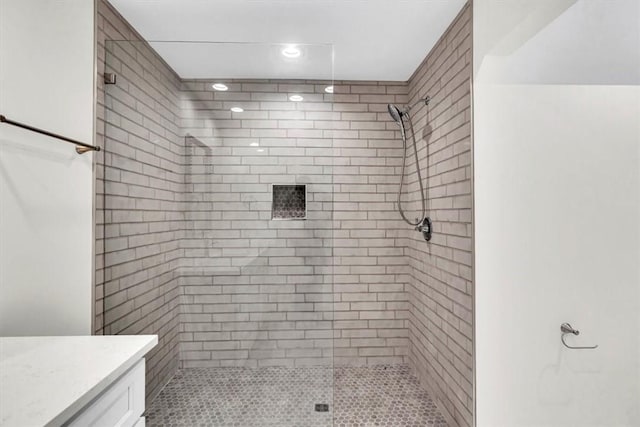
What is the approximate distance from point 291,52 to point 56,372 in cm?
170

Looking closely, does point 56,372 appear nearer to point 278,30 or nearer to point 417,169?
point 278,30

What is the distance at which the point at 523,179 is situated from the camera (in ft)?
5.30

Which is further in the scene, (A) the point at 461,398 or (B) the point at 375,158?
(B) the point at 375,158

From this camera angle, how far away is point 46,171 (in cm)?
146

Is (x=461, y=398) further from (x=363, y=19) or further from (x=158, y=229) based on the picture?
(x=363, y=19)

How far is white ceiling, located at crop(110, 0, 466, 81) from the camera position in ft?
5.68

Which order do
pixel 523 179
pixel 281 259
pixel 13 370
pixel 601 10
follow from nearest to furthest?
pixel 13 370 < pixel 601 10 < pixel 523 179 < pixel 281 259

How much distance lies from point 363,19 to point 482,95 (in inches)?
33.3

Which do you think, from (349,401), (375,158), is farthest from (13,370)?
(375,158)

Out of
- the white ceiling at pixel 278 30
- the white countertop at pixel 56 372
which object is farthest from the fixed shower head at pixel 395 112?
the white countertop at pixel 56 372

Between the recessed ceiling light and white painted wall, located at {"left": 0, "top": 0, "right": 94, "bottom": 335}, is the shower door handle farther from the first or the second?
white painted wall, located at {"left": 0, "top": 0, "right": 94, "bottom": 335}

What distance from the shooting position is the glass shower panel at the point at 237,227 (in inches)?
67.7

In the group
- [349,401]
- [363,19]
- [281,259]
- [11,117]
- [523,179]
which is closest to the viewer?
[11,117]

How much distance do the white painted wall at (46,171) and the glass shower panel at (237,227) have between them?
0.43ft
